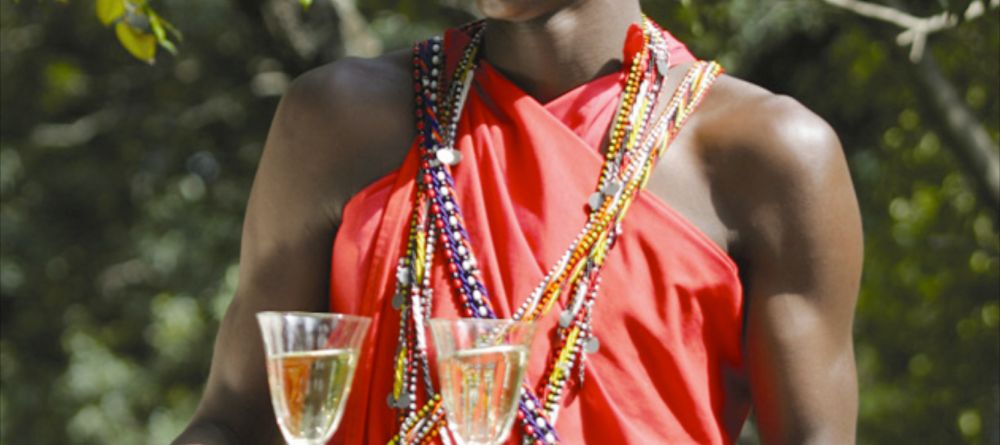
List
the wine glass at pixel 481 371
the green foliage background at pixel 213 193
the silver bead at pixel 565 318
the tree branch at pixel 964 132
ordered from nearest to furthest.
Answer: the wine glass at pixel 481 371
the silver bead at pixel 565 318
the tree branch at pixel 964 132
the green foliage background at pixel 213 193

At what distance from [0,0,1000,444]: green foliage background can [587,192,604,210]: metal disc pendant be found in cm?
359

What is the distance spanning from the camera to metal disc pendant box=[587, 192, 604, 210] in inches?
132

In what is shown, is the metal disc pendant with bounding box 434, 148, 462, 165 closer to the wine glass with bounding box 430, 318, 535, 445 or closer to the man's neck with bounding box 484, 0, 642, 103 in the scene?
the man's neck with bounding box 484, 0, 642, 103

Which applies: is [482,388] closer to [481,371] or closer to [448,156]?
[481,371]

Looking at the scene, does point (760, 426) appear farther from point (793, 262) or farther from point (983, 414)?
point (983, 414)

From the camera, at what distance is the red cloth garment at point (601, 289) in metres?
3.32

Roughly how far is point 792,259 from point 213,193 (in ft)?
23.5

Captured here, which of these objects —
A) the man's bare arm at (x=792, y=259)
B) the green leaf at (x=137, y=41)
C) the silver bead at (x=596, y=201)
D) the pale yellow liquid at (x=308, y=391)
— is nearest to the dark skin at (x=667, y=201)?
the man's bare arm at (x=792, y=259)

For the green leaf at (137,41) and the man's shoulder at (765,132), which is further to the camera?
the green leaf at (137,41)

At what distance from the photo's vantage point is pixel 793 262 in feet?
11.0

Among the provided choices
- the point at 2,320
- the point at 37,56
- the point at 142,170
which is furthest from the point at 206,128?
the point at 2,320

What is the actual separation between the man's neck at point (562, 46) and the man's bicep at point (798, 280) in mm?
326

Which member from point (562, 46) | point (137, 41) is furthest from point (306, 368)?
point (137, 41)

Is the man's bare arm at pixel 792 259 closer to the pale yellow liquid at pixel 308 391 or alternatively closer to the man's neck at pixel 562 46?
the man's neck at pixel 562 46
